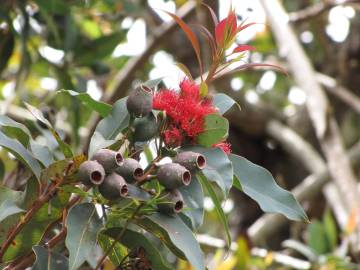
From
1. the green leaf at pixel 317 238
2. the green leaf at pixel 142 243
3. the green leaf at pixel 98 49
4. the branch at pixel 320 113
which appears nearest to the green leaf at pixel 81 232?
the green leaf at pixel 142 243

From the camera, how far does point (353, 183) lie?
2377 mm

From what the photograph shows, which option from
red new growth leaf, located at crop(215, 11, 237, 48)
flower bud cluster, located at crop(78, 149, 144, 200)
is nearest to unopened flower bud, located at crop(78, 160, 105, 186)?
flower bud cluster, located at crop(78, 149, 144, 200)

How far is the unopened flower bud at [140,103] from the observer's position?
893mm

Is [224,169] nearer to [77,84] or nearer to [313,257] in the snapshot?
[77,84]

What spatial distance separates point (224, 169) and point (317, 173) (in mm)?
1972

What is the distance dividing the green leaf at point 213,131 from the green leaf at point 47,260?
21cm

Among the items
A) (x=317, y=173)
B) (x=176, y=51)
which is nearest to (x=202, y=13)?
(x=317, y=173)

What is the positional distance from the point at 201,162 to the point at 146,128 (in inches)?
3.3

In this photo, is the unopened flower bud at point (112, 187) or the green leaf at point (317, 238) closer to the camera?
the unopened flower bud at point (112, 187)

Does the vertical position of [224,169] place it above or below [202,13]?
above

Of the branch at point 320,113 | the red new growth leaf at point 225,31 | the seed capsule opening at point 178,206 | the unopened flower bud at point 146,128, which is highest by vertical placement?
the red new growth leaf at point 225,31

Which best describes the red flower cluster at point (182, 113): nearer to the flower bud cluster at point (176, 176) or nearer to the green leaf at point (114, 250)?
the flower bud cluster at point (176, 176)

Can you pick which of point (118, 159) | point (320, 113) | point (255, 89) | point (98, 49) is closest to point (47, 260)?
point (118, 159)

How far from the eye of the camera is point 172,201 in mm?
867
